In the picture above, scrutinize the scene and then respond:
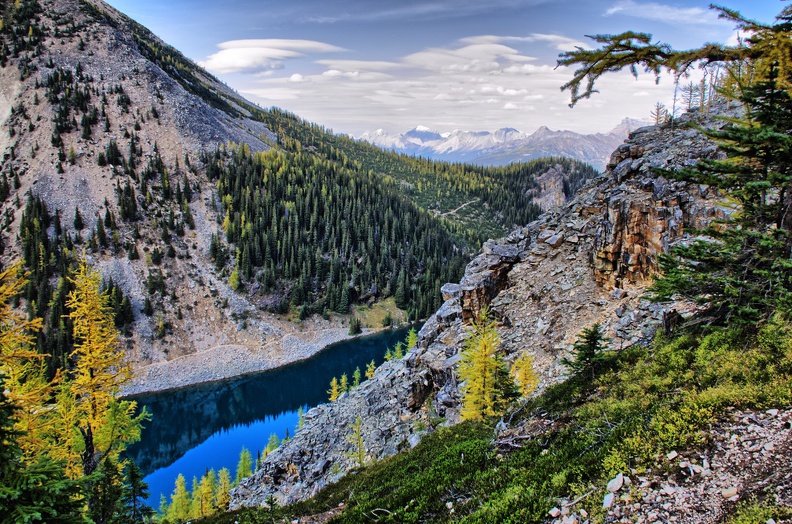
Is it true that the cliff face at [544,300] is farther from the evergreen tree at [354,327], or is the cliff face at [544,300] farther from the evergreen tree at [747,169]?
the evergreen tree at [354,327]

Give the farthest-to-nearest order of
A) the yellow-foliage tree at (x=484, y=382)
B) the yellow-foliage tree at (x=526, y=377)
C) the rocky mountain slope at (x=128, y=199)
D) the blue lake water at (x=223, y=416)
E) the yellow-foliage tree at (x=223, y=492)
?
the rocky mountain slope at (x=128, y=199) → the blue lake water at (x=223, y=416) → the yellow-foliage tree at (x=223, y=492) → the yellow-foliage tree at (x=526, y=377) → the yellow-foliage tree at (x=484, y=382)

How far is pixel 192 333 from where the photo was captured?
9306 cm

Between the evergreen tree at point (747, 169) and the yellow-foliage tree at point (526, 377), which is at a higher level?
the evergreen tree at point (747, 169)

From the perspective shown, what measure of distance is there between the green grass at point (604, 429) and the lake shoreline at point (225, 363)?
265 feet

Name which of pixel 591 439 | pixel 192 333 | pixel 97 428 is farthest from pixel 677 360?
pixel 192 333

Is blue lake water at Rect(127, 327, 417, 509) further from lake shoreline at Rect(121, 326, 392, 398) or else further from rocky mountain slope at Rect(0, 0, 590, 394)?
rocky mountain slope at Rect(0, 0, 590, 394)

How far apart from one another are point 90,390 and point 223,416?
60.8 meters

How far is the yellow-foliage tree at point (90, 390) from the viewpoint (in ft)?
64.1

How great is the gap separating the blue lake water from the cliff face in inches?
1156

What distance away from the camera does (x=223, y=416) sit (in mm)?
73938

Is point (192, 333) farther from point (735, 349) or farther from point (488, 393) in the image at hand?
point (735, 349)

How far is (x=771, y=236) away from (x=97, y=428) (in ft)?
88.1

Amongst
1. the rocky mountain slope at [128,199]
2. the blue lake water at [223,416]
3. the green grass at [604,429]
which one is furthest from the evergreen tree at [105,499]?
Answer: the rocky mountain slope at [128,199]

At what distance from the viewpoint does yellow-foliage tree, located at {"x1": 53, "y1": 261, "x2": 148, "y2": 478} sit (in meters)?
19.5
